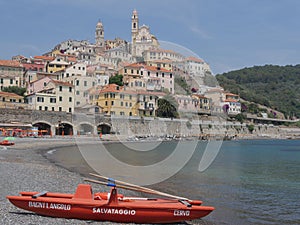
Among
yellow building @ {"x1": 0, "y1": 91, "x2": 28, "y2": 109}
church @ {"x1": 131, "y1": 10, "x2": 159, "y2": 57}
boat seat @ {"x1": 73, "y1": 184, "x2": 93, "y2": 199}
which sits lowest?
boat seat @ {"x1": 73, "y1": 184, "x2": 93, "y2": 199}

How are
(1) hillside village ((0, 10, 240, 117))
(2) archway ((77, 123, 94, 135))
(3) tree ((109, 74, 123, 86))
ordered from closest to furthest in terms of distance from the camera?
(2) archway ((77, 123, 94, 135)) → (1) hillside village ((0, 10, 240, 117)) → (3) tree ((109, 74, 123, 86))

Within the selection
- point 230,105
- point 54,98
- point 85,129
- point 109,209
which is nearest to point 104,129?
point 85,129

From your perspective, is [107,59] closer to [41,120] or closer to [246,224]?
[41,120]

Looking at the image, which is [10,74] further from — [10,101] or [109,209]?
[109,209]

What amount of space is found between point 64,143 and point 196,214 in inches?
1450

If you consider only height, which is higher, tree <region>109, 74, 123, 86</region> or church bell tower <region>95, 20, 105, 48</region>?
church bell tower <region>95, 20, 105, 48</region>

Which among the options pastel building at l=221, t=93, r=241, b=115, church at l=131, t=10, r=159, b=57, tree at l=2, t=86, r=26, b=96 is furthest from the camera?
church at l=131, t=10, r=159, b=57

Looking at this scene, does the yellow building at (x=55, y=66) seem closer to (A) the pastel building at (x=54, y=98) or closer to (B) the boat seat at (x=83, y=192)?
(A) the pastel building at (x=54, y=98)

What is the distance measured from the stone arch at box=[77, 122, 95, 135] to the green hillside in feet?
239

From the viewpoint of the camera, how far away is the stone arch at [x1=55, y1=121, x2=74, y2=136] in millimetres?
53125

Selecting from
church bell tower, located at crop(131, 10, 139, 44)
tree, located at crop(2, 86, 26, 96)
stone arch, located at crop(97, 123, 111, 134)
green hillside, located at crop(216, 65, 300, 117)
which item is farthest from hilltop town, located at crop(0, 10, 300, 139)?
green hillside, located at crop(216, 65, 300, 117)

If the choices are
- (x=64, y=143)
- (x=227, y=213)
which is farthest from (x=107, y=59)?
(x=227, y=213)

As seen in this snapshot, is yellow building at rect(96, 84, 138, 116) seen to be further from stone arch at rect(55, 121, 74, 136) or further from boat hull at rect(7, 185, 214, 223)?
boat hull at rect(7, 185, 214, 223)

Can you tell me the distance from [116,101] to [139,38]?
55.3 meters
